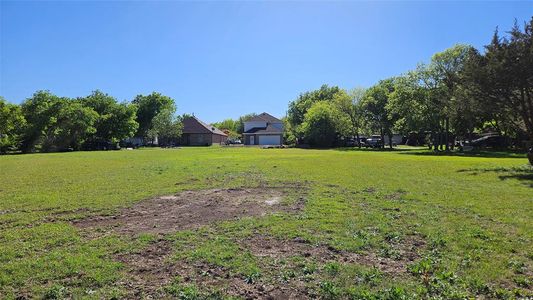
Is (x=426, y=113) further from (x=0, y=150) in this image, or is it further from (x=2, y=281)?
(x=0, y=150)

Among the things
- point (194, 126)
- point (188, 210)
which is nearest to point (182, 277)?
point (188, 210)

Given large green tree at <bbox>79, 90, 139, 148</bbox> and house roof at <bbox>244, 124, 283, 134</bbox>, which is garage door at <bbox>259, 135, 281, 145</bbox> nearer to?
house roof at <bbox>244, 124, 283, 134</bbox>

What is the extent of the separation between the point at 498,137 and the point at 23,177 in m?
57.2

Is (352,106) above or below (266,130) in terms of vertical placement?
above

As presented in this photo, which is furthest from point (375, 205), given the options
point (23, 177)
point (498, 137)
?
point (498, 137)

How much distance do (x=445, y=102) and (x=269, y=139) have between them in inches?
2484

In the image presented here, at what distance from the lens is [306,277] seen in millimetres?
5281

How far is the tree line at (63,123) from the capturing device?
50.1m

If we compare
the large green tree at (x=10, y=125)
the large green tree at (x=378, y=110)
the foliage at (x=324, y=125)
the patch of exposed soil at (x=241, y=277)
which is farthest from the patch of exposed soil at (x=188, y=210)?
the foliage at (x=324, y=125)

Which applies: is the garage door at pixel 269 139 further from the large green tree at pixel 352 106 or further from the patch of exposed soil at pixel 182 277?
the patch of exposed soil at pixel 182 277

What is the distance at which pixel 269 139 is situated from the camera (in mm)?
94000

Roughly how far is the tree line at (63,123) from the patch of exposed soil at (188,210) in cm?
4642

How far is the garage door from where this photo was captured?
306 feet

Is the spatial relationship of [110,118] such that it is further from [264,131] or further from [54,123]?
[264,131]
